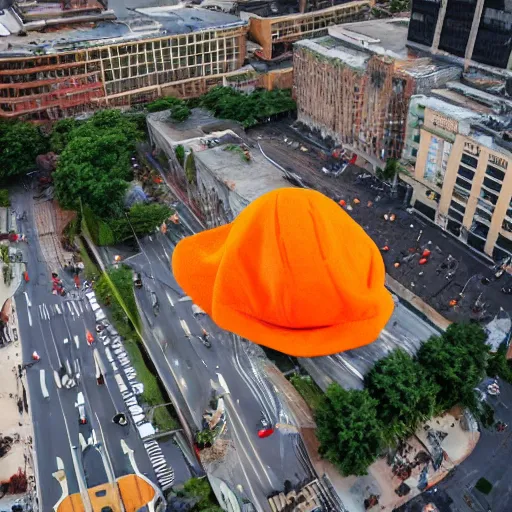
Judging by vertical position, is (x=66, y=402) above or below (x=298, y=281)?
below

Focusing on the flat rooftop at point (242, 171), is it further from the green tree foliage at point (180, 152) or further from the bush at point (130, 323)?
the bush at point (130, 323)

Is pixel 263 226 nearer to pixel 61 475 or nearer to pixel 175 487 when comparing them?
pixel 175 487

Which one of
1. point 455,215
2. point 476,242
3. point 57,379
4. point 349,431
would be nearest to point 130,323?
point 57,379

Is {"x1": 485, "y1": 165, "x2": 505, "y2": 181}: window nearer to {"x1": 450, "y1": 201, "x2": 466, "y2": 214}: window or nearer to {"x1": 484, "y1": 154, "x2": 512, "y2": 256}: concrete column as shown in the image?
{"x1": 484, "y1": 154, "x2": 512, "y2": 256}: concrete column

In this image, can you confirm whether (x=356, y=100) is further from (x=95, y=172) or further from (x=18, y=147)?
(x=18, y=147)

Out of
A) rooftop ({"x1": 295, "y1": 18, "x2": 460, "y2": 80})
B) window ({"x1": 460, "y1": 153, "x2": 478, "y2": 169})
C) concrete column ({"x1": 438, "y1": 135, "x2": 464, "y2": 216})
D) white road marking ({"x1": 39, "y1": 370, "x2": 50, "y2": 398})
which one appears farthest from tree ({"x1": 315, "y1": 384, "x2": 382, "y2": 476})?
rooftop ({"x1": 295, "y1": 18, "x2": 460, "y2": 80})

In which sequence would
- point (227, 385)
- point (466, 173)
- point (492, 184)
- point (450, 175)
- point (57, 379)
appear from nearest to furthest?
point (227, 385), point (57, 379), point (492, 184), point (466, 173), point (450, 175)

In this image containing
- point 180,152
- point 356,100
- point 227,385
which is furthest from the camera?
point 356,100
